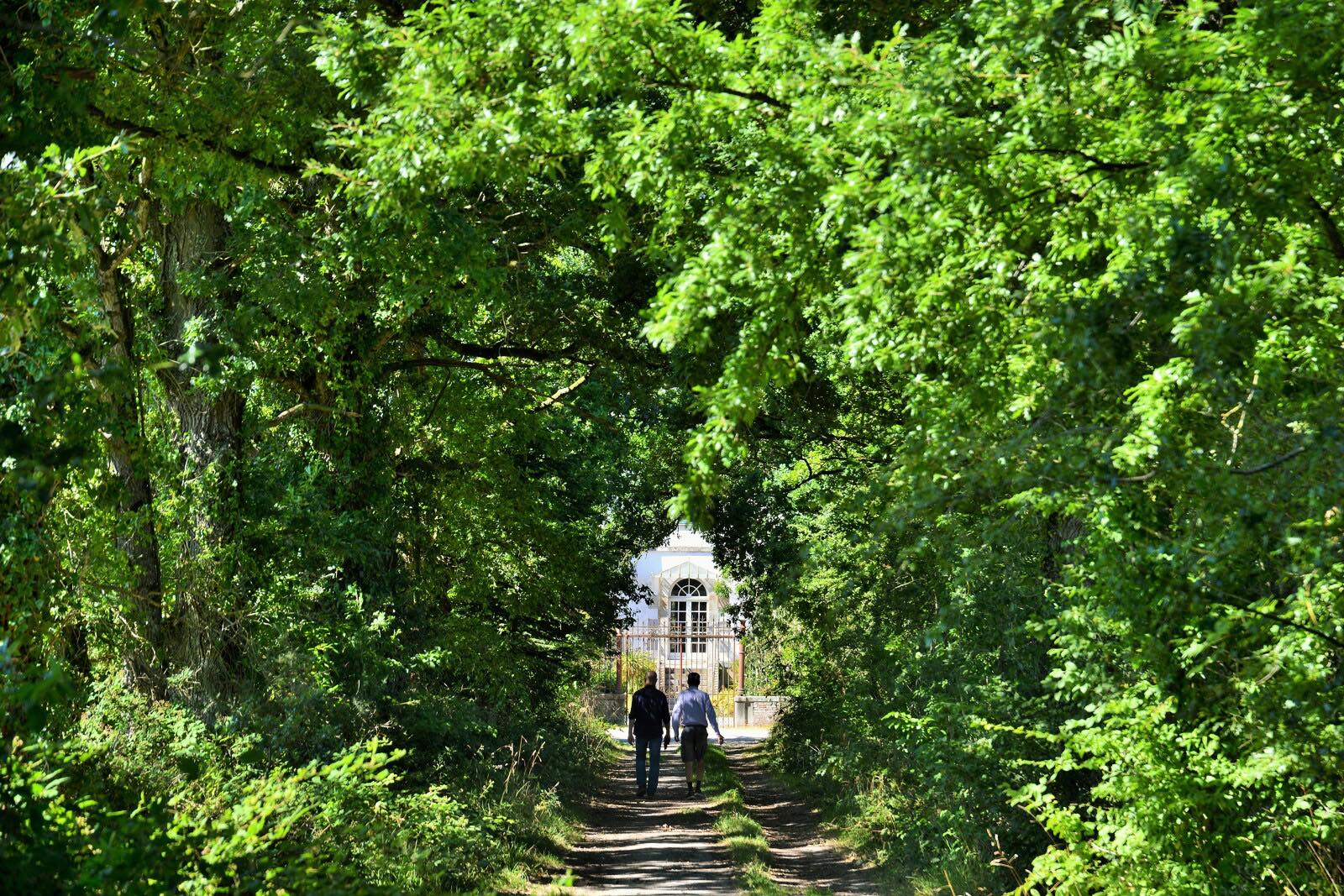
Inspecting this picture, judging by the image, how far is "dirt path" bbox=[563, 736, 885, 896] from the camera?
13.1m

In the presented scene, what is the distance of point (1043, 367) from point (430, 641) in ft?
30.7

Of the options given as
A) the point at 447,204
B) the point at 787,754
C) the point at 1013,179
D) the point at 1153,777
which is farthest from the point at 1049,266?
the point at 787,754

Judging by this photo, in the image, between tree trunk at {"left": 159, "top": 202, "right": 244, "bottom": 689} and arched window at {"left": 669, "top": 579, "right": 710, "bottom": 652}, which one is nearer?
tree trunk at {"left": 159, "top": 202, "right": 244, "bottom": 689}

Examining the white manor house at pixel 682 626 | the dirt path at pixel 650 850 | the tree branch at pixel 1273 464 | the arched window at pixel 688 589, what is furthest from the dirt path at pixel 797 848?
the arched window at pixel 688 589

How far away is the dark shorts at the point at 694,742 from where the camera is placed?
20.0 metres

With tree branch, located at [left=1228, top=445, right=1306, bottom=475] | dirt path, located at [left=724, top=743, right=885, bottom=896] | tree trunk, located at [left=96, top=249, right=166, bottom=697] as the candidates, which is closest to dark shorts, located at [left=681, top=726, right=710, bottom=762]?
dirt path, located at [left=724, top=743, right=885, bottom=896]

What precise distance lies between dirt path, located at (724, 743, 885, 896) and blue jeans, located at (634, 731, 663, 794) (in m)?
1.48

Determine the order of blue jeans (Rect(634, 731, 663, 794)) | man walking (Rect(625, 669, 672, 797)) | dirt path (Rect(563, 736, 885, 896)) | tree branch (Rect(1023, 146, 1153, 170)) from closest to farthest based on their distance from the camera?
tree branch (Rect(1023, 146, 1153, 170)), dirt path (Rect(563, 736, 885, 896)), man walking (Rect(625, 669, 672, 797)), blue jeans (Rect(634, 731, 663, 794))

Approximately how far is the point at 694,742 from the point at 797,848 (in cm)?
362

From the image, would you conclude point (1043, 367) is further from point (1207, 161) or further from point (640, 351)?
point (640, 351)

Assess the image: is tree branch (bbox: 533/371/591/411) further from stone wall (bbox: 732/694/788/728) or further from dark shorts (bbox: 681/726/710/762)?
stone wall (bbox: 732/694/788/728)

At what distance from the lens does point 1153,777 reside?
24.5ft

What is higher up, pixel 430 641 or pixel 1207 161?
pixel 1207 161

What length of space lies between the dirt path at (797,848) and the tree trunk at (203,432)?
5626 mm
